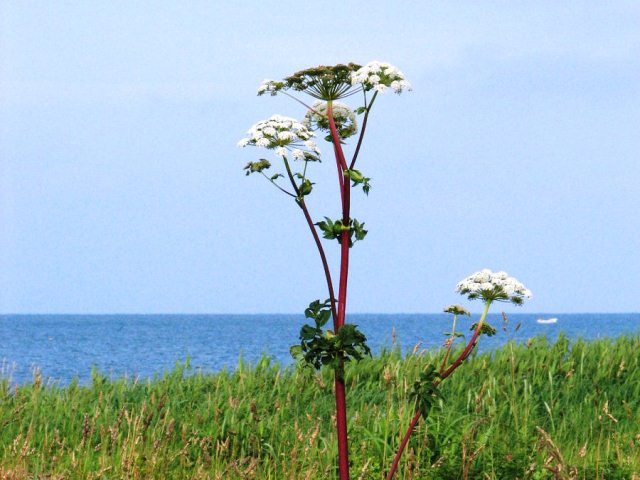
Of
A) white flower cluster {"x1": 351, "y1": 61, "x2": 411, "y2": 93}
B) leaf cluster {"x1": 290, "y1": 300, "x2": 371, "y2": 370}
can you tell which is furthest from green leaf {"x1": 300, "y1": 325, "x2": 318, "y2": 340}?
white flower cluster {"x1": 351, "y1": 61, "x2": 411, "y2": 93}

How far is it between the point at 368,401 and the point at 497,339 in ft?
12.3

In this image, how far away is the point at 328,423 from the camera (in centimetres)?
795

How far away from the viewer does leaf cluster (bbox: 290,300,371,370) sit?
4086 mm

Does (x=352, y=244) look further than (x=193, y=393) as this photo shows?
No

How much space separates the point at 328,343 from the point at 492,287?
1.05 m

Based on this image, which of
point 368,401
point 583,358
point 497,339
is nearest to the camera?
point 368,401

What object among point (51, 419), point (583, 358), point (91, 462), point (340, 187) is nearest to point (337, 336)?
point (340, 187)

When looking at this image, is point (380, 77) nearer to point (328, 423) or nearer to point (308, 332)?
point (308, 332)

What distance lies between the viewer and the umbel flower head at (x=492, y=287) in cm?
443

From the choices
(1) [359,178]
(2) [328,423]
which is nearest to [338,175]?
(1) [359,178]

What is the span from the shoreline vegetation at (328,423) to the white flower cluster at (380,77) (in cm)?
221

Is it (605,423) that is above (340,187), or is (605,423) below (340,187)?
below

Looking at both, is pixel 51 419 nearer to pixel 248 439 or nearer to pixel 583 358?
pixel 248 439

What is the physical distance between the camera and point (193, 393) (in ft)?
30.1
